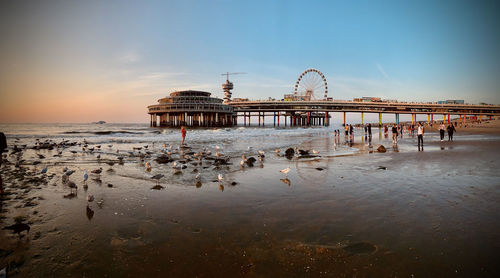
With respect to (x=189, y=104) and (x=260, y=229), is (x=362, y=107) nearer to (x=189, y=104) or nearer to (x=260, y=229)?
(x=189, y=104)

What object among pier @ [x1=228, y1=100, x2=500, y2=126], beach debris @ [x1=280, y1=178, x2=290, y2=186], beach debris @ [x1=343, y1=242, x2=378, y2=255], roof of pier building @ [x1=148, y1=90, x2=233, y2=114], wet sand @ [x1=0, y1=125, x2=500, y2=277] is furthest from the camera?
pier @ [x1=228, y1=100, x2=500, y2=126]

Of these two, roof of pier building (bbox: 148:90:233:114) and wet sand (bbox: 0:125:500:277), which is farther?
roof of pier building (bbox: 148:90:233:114)

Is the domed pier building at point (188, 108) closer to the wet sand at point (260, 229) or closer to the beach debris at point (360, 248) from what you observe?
the wet sand at point (260, 229)

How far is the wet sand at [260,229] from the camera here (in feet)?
10.9

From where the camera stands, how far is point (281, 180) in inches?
335

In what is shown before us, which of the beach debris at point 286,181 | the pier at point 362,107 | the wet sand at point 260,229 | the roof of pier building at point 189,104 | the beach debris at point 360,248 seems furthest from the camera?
the pier at point 362,107

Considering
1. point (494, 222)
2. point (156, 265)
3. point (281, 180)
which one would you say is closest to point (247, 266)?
point (156, 265)

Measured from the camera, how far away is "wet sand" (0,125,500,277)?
332 cm

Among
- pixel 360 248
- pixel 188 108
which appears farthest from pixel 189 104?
pixel 360 248

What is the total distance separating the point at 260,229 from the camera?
4461mm

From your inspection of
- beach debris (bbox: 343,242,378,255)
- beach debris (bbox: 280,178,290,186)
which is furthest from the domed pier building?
beach debris (bbox: 343,242,378,255)

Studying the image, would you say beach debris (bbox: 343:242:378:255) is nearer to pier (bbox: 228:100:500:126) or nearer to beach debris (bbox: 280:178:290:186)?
beach debris (bbox: 280:178:290:186)

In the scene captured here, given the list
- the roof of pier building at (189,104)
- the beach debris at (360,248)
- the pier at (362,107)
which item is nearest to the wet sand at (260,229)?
the beach debris at (360,248)

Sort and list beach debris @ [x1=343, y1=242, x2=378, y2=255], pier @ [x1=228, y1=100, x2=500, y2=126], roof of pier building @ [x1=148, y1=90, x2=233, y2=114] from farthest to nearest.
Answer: pier @ [x1=228, y1=100, x2=500, y2=126] < roof of pier building @ [x1=148, y1=90, x2=233, y2=114] < beach debris @ [x1=343, y1=242, x2=378, y2=255]
